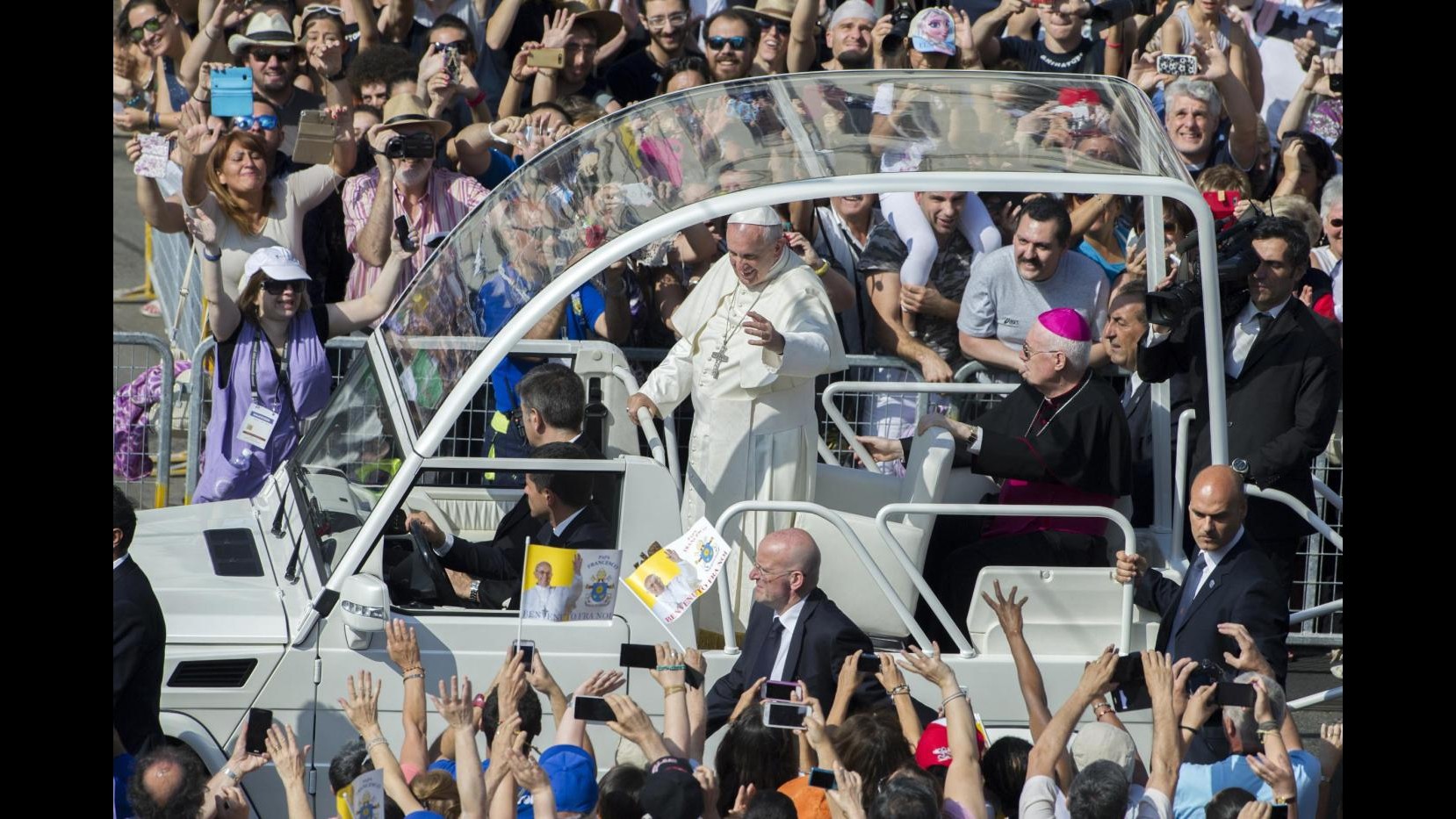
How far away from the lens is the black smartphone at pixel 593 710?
190 inches

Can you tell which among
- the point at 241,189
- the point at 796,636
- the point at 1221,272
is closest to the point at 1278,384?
the point at 1221,272

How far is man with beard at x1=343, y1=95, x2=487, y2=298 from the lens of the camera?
7840mm

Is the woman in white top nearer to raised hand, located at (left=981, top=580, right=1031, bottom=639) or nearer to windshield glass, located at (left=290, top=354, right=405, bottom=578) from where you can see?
windshield glass, located at (left=290, top=354, right=405, bottom=578)

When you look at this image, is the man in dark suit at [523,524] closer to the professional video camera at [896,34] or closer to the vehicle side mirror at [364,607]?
the vehicle side mirror at [364,607]

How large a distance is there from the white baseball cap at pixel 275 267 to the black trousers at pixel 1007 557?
2948 mm

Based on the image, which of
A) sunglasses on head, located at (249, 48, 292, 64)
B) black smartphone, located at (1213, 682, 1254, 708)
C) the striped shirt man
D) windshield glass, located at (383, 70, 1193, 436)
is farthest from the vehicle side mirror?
sunglasses on head, located at (249, 48, 292, 64)

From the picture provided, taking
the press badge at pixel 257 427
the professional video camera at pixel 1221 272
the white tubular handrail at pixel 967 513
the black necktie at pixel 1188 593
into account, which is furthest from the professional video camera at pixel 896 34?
the black necktie at pixel 1188 593

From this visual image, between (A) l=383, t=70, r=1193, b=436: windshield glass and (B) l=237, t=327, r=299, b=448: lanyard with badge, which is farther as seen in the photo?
(B) l=237, t=327, r=299, b=448: lanyard with badge

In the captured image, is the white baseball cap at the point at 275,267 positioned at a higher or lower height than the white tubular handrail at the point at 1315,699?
higher

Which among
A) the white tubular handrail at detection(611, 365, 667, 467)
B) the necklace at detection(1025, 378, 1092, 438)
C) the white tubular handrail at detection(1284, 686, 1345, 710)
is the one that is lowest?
the white tubular handrail at detection(1284, 686, 1345, 710)

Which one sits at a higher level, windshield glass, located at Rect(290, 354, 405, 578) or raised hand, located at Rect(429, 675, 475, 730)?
windshield glass, located at Rect(290, 354, 405, 578)

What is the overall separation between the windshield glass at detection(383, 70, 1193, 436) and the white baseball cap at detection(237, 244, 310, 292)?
1.08m

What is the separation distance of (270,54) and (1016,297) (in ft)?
13.1

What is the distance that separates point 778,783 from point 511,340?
62.4 inches
